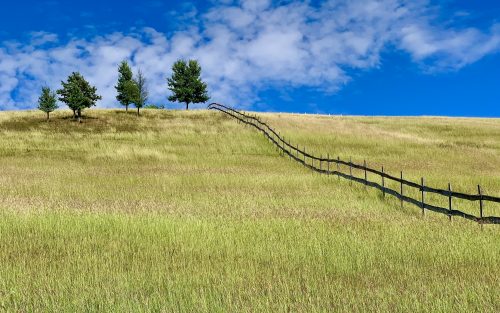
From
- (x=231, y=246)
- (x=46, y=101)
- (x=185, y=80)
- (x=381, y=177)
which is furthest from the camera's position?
(x=185, y=80)

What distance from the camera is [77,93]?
56.6 meters

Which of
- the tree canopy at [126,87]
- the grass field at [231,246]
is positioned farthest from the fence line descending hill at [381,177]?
the tree canopy at [126,87]

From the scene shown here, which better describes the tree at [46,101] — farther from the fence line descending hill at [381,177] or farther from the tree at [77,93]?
the fence line descending hill at [381,177]

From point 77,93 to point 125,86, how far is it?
29.0ft

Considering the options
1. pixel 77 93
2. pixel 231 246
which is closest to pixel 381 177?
pixel 231 246

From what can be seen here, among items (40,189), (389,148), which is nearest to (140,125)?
(389,148)

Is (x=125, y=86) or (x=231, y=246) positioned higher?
(x=125, y=86)

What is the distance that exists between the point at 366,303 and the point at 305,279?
1344 millimetres

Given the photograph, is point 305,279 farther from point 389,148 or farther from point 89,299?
point 389,148

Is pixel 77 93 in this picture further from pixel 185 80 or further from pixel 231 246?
pixel 231 246

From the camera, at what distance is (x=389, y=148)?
131ft

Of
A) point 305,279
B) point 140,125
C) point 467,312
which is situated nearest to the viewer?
point 467,312

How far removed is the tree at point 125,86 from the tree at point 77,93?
5.69 m

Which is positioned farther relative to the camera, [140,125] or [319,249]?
[140,125]
